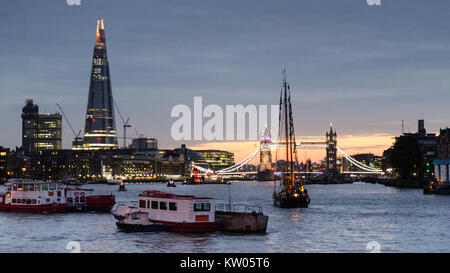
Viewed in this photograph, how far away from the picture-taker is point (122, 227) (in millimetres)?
46406

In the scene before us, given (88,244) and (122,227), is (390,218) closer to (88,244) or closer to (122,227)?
(122,227)

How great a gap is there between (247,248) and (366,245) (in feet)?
27.7

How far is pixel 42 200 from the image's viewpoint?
66750 millimetres

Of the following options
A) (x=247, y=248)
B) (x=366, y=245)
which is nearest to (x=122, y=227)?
(x=247, y=248)

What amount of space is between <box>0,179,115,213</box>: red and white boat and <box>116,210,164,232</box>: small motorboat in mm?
22709

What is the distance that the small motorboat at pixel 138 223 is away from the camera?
4422cm

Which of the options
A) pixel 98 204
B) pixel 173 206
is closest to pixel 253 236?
pixel 173 206
